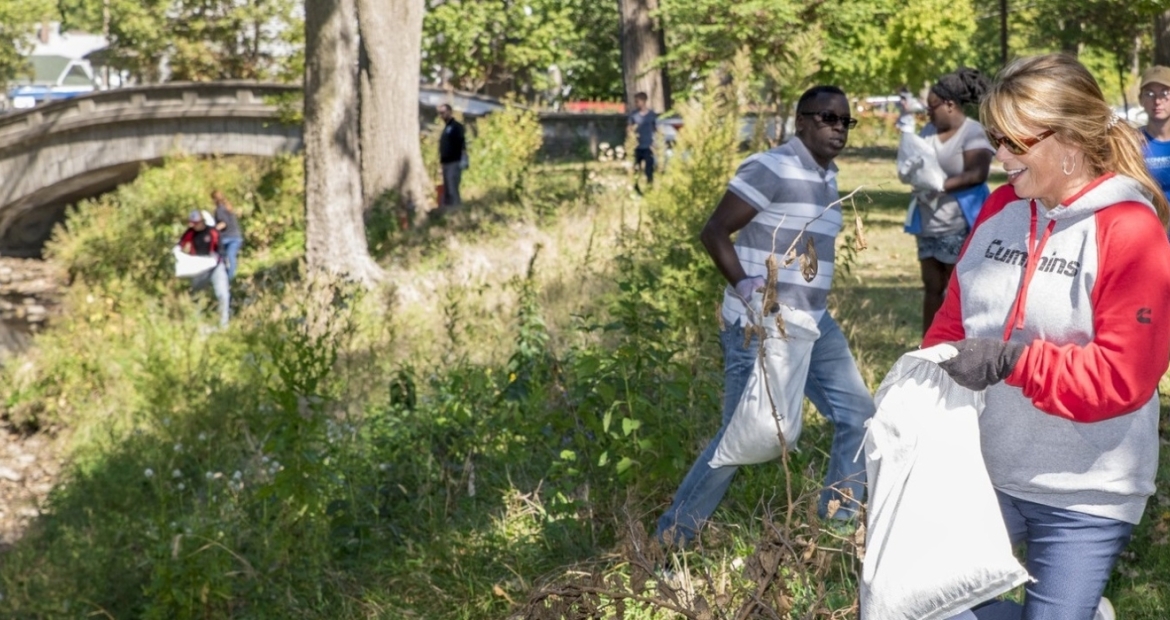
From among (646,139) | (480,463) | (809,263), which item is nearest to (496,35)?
(646,139)

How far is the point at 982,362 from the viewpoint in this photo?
2865 millimetres

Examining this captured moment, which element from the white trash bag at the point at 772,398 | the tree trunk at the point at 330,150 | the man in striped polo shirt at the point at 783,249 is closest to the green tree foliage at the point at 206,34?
the tree trunk at the point at 330,150

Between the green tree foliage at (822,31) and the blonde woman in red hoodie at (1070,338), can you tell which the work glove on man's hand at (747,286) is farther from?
the green tree foliage at (822,31)

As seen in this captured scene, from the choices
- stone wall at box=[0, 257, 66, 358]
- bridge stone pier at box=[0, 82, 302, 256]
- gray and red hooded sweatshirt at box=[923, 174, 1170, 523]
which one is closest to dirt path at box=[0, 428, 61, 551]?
stone wall at box=[0, 257, 66, 358]

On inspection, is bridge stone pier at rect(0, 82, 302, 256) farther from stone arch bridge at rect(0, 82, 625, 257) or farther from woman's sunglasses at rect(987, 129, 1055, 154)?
woman's sunglasses at rect(987, 129, 1055, 154)

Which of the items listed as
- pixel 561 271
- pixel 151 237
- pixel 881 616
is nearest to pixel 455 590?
pixel 881 616

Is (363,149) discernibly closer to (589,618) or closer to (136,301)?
(136,301)

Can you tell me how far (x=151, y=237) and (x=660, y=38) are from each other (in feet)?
A: 32.0

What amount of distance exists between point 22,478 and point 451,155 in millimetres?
7672

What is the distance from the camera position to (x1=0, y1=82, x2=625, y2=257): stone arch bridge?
32.0m

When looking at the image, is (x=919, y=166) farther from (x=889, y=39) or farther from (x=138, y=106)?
(x=138, y=106)

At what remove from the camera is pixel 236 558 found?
7.51 metres

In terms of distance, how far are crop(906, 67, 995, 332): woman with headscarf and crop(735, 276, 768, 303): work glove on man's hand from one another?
9.39 ft

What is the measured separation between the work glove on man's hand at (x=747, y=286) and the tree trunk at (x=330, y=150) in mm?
12969
